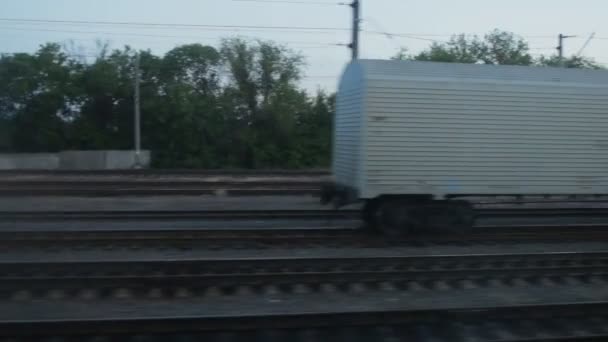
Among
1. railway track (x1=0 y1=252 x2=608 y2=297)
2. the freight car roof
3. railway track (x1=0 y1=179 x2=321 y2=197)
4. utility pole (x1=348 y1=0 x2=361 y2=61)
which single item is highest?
utility pole (x1=348 y1=0 x2=361 y2=61)

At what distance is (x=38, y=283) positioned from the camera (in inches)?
338

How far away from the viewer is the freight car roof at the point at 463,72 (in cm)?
1302

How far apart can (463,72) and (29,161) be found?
26.0 metres

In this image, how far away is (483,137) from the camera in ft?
43.4

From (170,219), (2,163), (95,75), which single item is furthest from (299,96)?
(170,219)

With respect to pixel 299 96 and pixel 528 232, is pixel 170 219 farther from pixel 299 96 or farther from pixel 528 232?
pixel 299 96

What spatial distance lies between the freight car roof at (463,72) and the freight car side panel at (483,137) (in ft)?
0.44

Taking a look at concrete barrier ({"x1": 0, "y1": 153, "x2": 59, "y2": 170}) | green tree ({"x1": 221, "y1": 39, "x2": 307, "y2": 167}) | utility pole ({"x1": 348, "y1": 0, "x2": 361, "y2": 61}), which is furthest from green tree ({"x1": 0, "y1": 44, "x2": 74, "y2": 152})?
utility pole ({"x1": 348, "y1": 0, "x2": 361, "y2": 61})

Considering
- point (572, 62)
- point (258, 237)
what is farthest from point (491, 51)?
point (258, 237)

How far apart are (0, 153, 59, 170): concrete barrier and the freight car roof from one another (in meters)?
23.7

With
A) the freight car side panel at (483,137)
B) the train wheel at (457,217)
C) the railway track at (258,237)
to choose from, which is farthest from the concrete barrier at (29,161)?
the train wheel at (457,217)

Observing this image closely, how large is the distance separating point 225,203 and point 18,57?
1075 inches

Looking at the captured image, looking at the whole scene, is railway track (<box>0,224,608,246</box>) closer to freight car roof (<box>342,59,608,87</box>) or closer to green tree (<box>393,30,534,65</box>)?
freight car roof (<box>342,59,608,87</box>)

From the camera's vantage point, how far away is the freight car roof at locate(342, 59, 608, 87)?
42.7 feet
